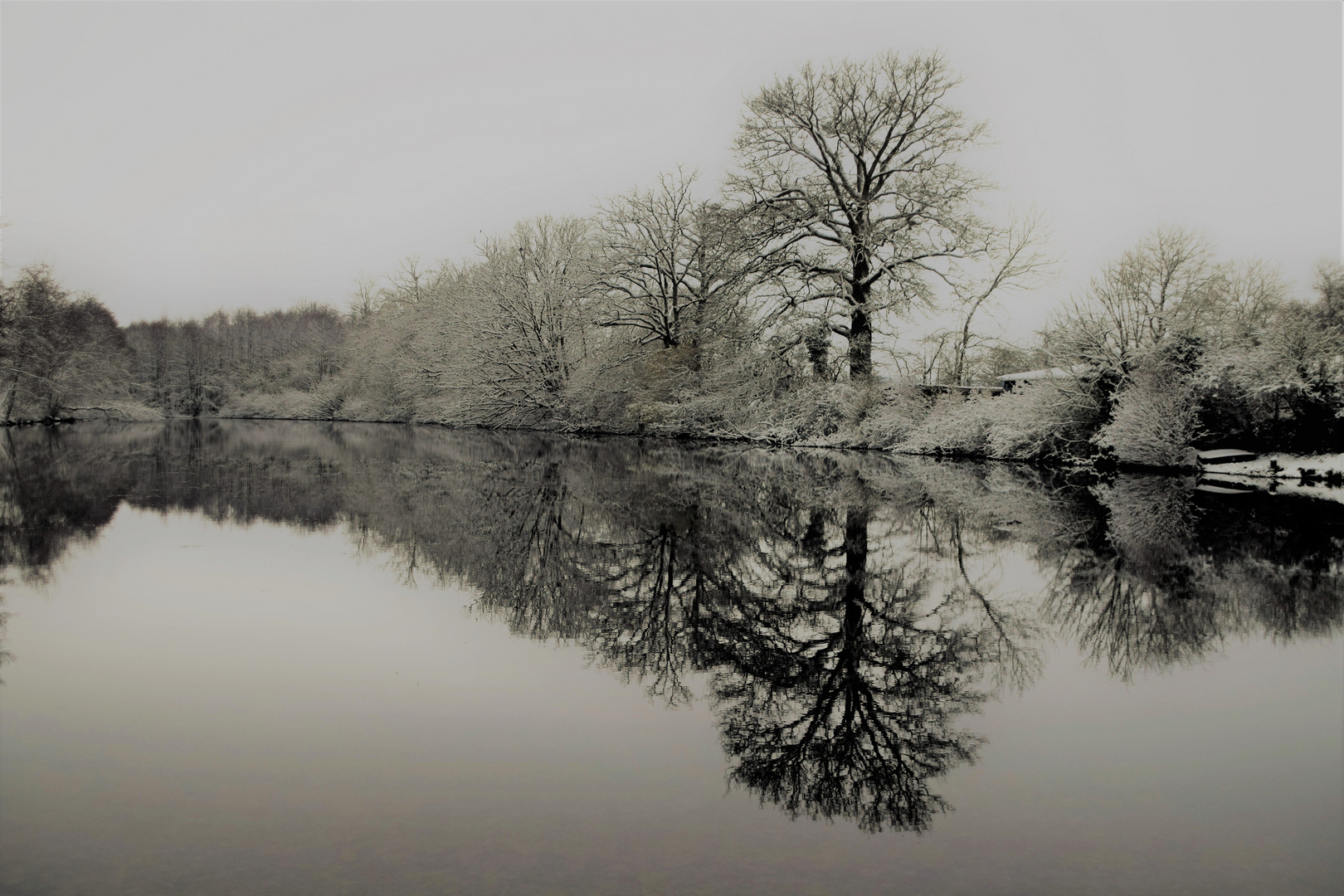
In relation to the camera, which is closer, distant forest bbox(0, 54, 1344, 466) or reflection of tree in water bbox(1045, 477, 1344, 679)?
reflection of tree in water bbox(1045, 477, 1344, 679)

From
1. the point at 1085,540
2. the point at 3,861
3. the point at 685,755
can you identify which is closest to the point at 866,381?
the point at 1085,540

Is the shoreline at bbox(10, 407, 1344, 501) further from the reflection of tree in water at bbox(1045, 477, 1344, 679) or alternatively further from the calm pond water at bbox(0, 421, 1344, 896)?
the calm pond water at bbox(0, 421, 1344, 896)

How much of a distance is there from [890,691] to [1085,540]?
5711mm

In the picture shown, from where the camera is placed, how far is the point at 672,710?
4125 millimetres

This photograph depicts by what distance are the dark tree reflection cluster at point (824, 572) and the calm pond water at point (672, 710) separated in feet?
0.13

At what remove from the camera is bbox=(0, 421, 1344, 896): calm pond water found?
280 centimetres

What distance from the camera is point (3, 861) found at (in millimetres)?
2725

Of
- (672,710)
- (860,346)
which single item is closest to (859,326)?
(860,346)

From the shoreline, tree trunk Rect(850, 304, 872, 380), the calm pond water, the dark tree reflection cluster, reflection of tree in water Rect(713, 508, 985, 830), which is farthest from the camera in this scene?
tree trunk Rect(850, 304, 872, 380)

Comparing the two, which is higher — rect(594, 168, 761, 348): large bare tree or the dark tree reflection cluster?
rect(594, 168, 761, 348): large bare tree

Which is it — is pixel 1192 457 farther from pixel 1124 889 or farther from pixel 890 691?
pixel 1124 889

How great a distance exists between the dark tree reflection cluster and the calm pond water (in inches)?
1.5

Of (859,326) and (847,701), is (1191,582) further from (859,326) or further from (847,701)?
(859,326)

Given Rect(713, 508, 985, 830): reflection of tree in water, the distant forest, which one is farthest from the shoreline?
Rect(713, 508, 985, 830): reflection of tree in water
